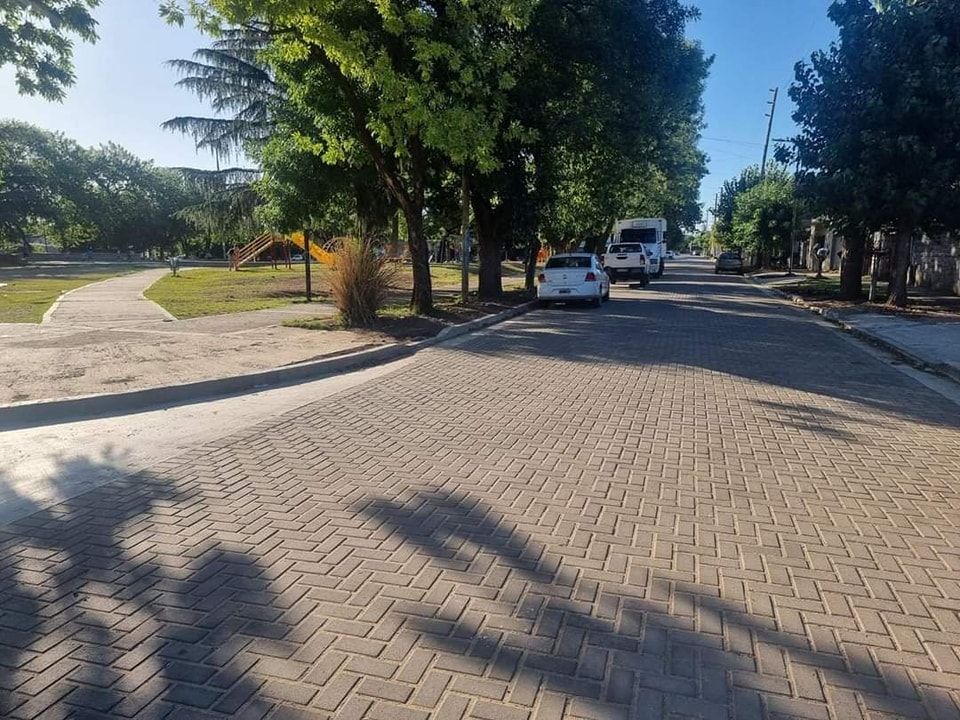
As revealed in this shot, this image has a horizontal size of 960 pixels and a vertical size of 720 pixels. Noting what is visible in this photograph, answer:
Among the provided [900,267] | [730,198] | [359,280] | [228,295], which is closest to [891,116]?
[900,267]

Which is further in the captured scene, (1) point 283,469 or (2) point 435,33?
(2) point 435,33

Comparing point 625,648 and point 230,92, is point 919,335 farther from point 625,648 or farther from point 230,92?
point 230,92

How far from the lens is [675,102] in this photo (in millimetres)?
21031

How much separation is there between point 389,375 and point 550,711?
7144mm

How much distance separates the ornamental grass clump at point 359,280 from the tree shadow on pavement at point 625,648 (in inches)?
407

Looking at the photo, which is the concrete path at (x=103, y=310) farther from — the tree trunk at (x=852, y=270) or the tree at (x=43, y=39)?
the tree trunk at (x=852, y=270)

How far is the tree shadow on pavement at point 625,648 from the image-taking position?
2.58 metres

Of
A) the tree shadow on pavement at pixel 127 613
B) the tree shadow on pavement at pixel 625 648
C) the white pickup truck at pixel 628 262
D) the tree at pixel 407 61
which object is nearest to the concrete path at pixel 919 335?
the tree shadow on pavement at pixel 625 648

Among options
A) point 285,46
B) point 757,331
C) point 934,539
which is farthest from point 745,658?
point 285,46

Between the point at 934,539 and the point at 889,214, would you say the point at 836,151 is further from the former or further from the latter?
the point at 934,539

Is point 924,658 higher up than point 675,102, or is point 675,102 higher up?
point 675,102

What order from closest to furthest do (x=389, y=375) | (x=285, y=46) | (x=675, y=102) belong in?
1. (x=389, y=375)
2. (x=285, y=46)
3. (x=675, y=102)

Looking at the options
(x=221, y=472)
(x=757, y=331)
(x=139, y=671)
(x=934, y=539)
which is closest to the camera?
(x=139, y=671)

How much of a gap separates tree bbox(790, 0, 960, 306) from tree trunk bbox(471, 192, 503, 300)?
958 cm
